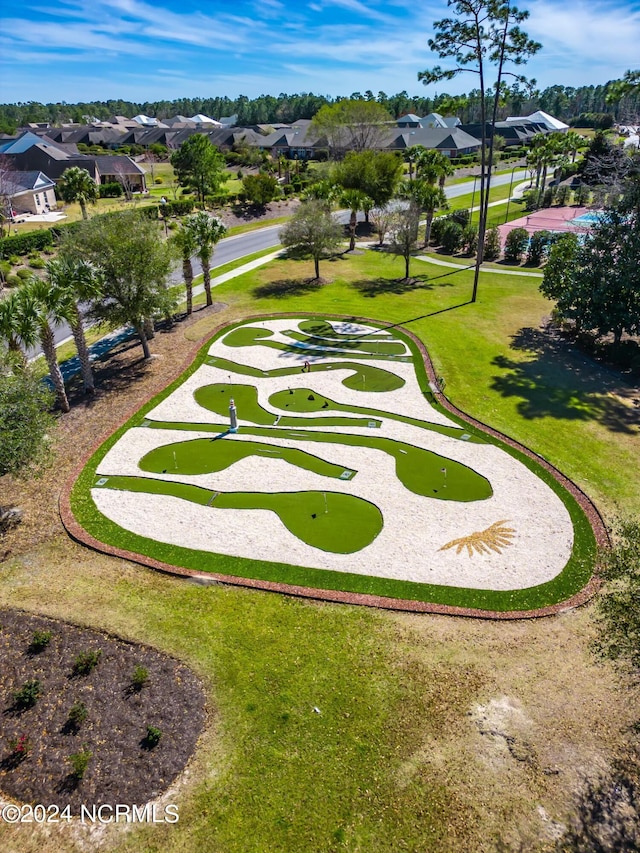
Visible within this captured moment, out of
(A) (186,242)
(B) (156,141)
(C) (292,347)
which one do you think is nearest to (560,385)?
(C) (292,347)

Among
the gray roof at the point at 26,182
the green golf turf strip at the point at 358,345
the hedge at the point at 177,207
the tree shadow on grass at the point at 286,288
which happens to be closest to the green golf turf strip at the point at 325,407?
the green golf turf strip at the point at 358,345

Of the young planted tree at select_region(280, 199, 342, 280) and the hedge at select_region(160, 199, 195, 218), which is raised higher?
the hedge at select_region(160, 199, 195, 218)

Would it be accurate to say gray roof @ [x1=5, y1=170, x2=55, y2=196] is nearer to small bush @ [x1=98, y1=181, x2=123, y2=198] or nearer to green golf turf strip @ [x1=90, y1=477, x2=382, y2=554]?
small bush @ [x1=98, y1=181, x2=123, y2=198]

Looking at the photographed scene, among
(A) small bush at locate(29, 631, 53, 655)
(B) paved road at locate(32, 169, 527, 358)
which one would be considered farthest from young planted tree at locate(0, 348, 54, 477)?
(B) paved road at locate(32, 169, 527, 358)

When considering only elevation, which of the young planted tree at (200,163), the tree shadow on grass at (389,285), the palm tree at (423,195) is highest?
the young planted tree at (200,163)

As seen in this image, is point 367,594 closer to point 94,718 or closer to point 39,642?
point 94,718

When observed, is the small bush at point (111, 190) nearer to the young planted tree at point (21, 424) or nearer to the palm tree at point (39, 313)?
the palm tree at point (39, 313)

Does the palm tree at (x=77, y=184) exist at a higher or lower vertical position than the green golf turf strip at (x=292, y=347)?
higher
